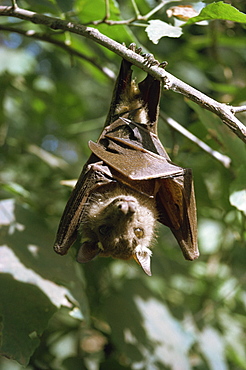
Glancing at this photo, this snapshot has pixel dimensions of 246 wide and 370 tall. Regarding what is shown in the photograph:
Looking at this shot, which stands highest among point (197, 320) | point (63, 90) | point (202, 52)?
point (202, 52)

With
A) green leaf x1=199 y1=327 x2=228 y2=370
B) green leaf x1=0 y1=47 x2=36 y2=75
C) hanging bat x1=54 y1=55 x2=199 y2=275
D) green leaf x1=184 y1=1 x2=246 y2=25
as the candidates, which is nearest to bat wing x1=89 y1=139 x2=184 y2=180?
hanging bat x1=54 y1=55 x2=199 y2=275

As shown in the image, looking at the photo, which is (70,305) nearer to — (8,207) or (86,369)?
(8,207)

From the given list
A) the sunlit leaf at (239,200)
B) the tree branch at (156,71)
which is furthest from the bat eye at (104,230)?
the tree branch at (156,71)

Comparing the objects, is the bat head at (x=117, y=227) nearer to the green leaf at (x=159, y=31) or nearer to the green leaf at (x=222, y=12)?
the green leaf at (x=159, y=31)

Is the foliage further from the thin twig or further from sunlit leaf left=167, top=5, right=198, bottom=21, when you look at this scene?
sunlit leaf left=167, top=5, right=198, bottom=21

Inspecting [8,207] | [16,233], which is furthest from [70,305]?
[8,207]

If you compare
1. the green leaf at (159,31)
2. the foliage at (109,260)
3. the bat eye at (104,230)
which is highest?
the green leaf at (159,31)
